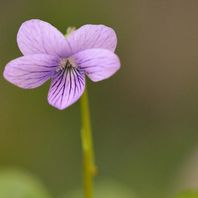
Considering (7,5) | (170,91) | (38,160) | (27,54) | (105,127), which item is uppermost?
(7,5)

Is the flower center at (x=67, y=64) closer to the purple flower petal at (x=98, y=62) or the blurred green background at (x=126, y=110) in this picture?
the purple flower petal at (x=98, y=62)

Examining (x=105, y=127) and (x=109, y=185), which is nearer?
(x=109, y=185)

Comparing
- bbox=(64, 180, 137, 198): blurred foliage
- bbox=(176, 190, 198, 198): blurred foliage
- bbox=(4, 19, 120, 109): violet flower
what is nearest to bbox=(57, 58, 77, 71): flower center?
bbox=(4, 19, 120, 109): violet flower

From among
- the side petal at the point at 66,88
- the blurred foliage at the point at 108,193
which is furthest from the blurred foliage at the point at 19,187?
the side petal at the point at 66,88

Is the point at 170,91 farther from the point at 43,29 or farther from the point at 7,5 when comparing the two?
the point at 43,29

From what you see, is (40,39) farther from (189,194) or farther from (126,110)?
(126,110)

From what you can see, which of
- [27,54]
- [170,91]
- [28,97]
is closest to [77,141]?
[28,97]

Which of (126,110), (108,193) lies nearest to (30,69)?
(108,193)
